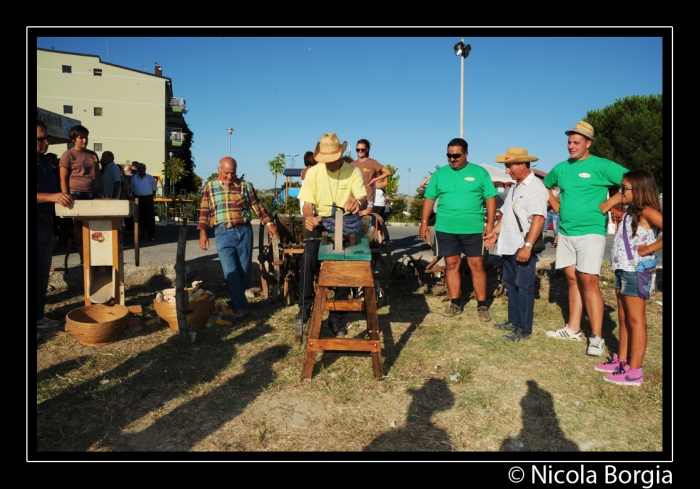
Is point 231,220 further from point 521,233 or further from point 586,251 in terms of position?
point 586,251

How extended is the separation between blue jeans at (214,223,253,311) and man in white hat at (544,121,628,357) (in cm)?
340

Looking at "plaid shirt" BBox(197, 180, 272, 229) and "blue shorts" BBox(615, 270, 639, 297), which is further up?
"plaid shirt" BBox(197, 180, 272, 229)

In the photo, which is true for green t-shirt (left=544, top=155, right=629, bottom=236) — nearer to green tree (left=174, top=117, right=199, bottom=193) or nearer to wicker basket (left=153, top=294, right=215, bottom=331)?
wicker basket (left=153, top=294, right=215, bottom=331)

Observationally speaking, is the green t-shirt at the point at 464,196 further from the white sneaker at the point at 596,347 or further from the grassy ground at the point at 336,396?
the white sneaker at the point at 596,347

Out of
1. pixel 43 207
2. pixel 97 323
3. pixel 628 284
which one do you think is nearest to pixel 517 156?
pixel 628 284

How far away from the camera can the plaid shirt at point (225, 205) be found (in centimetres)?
561

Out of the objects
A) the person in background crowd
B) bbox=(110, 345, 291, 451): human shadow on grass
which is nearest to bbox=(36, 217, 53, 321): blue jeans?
the person in background crowd

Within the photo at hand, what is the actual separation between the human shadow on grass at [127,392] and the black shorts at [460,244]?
93.9 inches

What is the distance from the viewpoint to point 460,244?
18.9 ft

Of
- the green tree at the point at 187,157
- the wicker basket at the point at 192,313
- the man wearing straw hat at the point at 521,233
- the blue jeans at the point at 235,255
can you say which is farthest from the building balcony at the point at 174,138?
the man wearing straw hat at the point at 521,233

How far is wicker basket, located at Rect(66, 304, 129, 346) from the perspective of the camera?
4664 millimetres

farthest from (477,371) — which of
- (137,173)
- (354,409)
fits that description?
(137,173)

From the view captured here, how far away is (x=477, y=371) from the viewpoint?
4316mm
